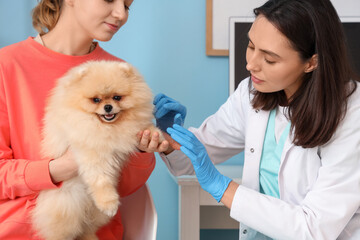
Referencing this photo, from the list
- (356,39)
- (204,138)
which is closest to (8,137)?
(204,138)

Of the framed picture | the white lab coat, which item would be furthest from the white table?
the framed picture

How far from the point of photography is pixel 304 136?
127 cm

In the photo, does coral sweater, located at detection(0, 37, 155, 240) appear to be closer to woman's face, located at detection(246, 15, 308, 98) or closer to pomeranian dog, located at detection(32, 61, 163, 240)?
pomeranian dog, located at detection(32, 61, 163, 240)

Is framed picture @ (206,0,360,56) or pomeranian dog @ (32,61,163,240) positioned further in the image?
framed picture @ (206,0,360,56)

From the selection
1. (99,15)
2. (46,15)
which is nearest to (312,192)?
(99,15)

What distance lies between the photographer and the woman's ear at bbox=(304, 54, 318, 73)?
129 centimetres

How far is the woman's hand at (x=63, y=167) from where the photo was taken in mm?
1178

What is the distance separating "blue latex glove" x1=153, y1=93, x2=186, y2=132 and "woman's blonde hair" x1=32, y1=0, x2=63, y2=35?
1.62 ft

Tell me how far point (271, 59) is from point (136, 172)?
61 cm

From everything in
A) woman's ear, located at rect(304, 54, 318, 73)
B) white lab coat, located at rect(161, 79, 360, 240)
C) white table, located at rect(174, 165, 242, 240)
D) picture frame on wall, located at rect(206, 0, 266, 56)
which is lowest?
white table, located at rect(174, 165, 242, 240)

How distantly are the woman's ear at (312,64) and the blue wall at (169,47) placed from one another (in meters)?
1.02

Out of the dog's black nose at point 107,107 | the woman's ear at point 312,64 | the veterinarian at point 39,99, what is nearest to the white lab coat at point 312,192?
the woman's ear at point 312,64

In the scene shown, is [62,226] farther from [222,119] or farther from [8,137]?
[222,119]

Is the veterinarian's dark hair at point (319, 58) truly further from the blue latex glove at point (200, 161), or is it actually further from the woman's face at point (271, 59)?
the blue latex glove at point (200, 161)
